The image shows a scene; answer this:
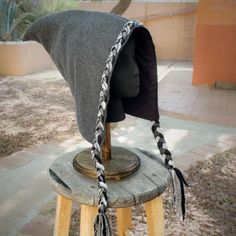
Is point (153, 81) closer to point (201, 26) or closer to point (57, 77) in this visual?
point (201, 26)

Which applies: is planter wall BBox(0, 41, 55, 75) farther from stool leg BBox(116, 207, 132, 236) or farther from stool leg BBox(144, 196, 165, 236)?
stool leg BBox(144, 196, 165, 236)

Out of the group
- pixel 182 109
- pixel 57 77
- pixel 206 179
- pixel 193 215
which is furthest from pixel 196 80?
pixel 193 215

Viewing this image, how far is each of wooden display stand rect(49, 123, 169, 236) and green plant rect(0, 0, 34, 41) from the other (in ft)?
24.2

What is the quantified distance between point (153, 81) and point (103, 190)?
0.53 m

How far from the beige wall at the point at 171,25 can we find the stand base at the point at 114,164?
9166mm

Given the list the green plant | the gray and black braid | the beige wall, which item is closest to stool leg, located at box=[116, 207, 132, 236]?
Answer: the gray and black braid

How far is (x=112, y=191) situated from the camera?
1356 millimetres

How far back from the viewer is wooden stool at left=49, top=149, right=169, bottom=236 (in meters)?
1.34

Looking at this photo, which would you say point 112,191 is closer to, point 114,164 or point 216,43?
point 114,164

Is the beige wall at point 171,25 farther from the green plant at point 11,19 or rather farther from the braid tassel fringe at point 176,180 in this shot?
the braid tassel fringe at point 176,180

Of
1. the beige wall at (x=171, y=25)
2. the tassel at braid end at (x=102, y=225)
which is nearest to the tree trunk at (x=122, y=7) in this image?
the tassel at braid end at (x=102, y=225)

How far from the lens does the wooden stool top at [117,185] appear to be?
133 cm

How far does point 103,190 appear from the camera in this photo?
1.29 meters

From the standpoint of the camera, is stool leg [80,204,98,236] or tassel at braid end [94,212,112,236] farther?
stool leg [80,204,98,236]
